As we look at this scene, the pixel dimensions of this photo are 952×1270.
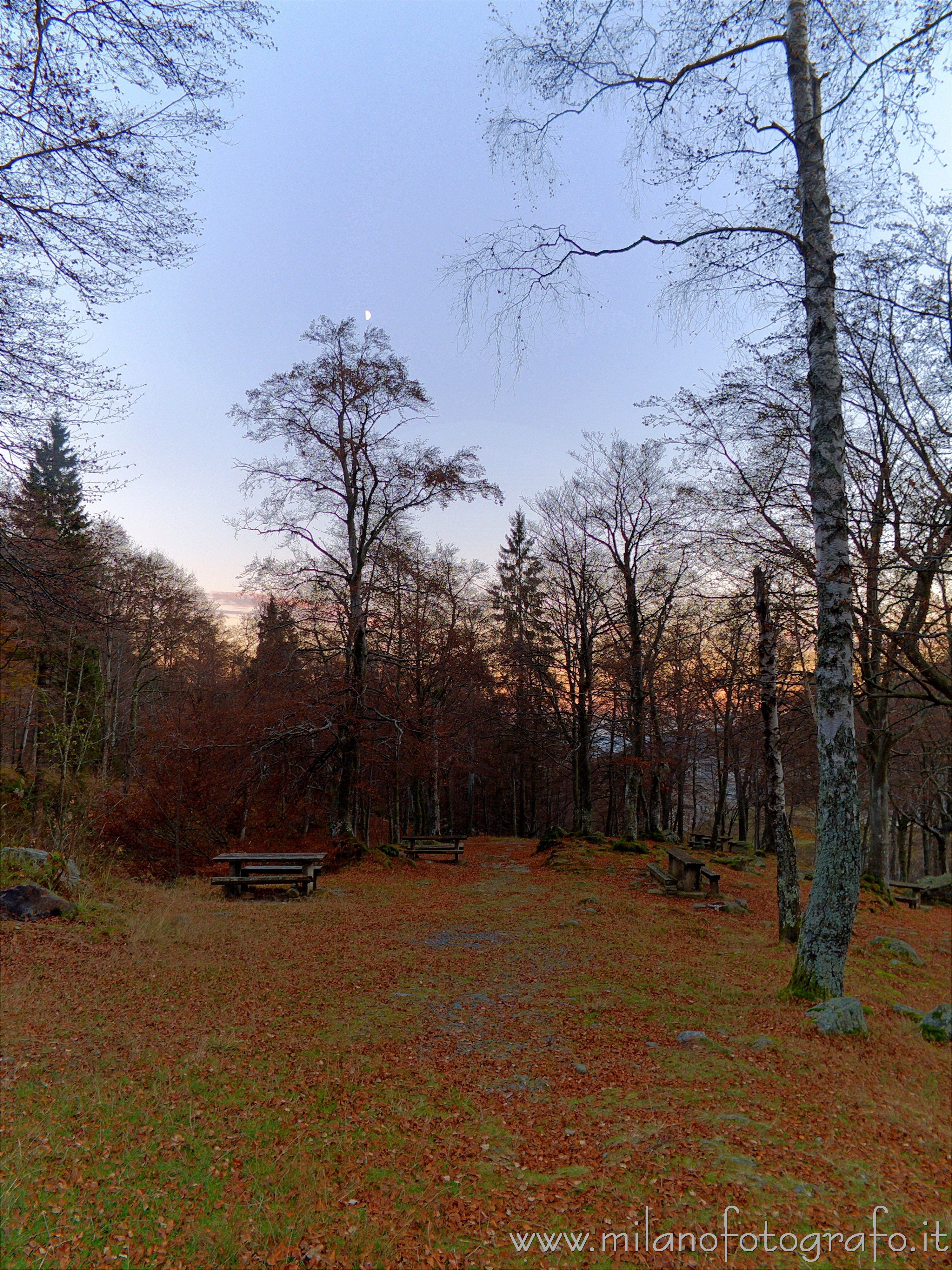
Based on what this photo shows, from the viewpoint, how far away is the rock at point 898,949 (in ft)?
29.3

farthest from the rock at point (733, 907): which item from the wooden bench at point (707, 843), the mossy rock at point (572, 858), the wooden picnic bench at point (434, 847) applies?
the wooden bench at point (707, 843)

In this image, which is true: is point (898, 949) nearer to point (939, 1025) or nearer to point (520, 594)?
point (939, 1025)

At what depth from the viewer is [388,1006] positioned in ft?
18.6

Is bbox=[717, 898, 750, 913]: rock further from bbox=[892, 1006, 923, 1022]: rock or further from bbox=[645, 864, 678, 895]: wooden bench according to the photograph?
bbox=[892, 1006, 923, 1022]: rock

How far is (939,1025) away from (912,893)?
13.7 meters

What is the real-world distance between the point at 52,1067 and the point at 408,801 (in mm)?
25687

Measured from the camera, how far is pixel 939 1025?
18.4 ft

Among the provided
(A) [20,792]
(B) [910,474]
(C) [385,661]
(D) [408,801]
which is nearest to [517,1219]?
(B) [910,474]

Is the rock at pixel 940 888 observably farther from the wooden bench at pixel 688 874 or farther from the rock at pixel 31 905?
the rock at pixel 31 905

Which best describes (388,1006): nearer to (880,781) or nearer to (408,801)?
(880,781)

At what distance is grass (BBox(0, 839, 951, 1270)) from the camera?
2775mm

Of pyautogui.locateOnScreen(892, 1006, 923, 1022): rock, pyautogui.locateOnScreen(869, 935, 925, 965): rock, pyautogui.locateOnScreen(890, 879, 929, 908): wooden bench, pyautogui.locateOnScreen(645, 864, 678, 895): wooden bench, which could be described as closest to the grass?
pyautogui.locateOnScreen(892, 1006, 923, 1022): rock

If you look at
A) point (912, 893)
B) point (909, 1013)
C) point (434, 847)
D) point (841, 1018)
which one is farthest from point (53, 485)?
point (912, 893)

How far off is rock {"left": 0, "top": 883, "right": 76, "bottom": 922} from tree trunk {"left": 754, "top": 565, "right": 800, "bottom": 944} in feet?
30.0
